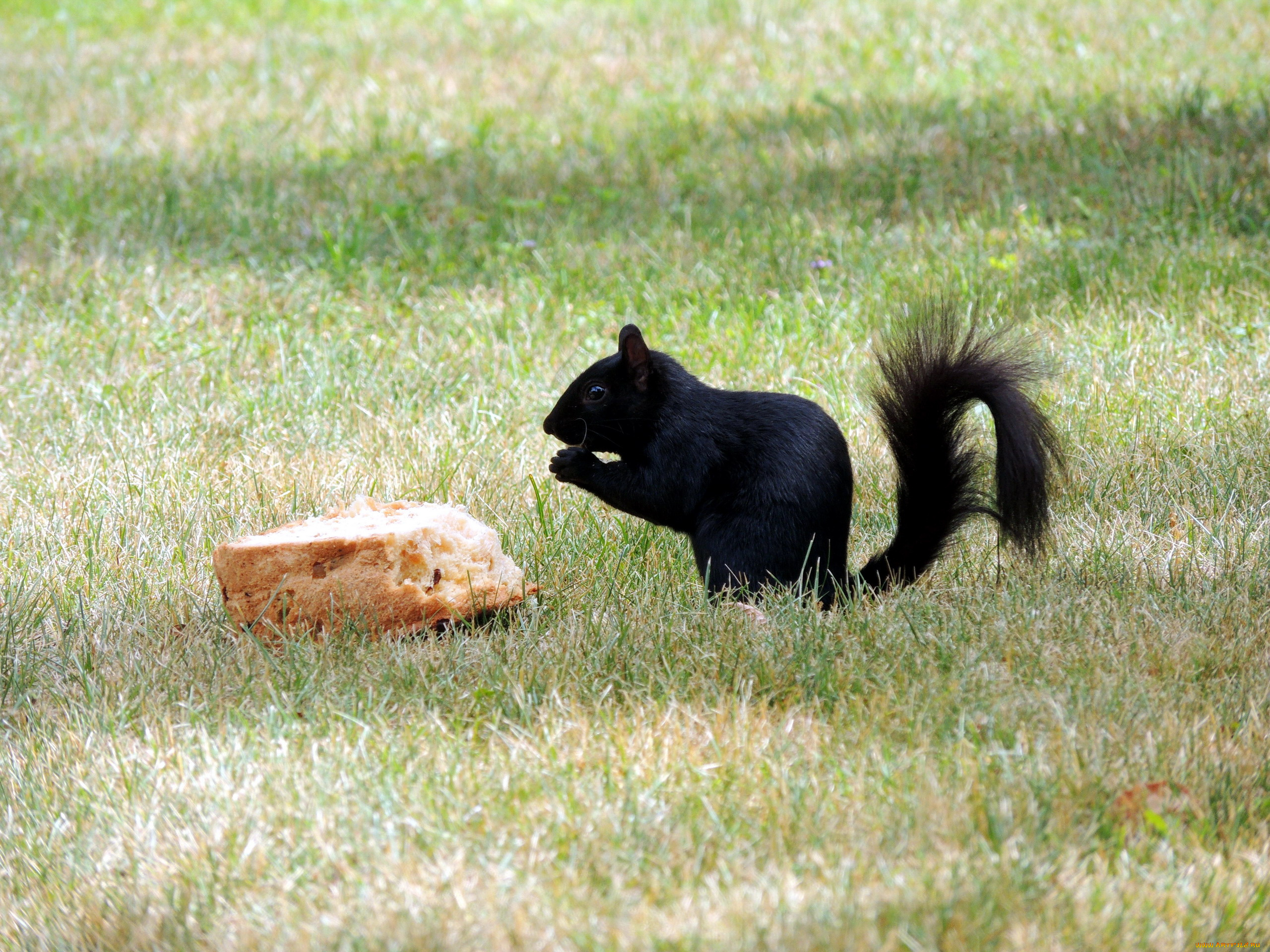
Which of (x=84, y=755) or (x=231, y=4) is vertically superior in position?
(x=231, y=4)

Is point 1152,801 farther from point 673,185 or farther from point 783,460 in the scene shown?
point 673,185

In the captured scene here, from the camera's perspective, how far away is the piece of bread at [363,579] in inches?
115

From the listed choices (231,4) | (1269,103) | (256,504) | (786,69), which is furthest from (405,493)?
(231,4)

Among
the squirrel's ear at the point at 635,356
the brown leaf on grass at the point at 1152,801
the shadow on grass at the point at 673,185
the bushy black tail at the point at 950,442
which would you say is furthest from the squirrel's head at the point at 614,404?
the shadow on grass at the point at 673,185

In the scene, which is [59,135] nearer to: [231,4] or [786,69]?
[231,4]

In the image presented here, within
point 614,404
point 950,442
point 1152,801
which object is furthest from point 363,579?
point 1152,801

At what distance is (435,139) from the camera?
750cm

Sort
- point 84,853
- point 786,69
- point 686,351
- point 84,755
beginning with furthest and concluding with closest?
point 786,69
point 686,351
point 84,755
point 84,853

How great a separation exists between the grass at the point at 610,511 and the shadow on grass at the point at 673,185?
32 mm

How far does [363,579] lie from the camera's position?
9.59 feet

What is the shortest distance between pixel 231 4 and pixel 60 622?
902 cm

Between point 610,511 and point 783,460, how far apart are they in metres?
0.89

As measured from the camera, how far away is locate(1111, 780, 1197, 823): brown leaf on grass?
208 centimetres

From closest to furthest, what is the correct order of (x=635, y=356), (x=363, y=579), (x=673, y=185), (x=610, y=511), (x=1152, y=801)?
(x=1152, y=801) < (x=363, y=579) < (x=635, y=356) < (x=610, y=511) < (x=673, y=185)
